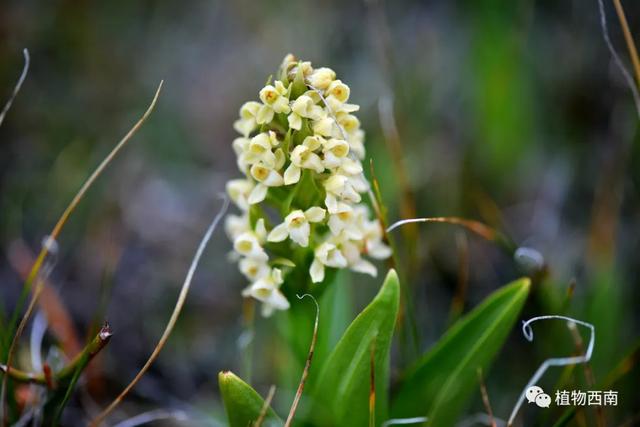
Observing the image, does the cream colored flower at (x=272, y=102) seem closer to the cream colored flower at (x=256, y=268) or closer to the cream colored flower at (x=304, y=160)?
the cream colored flower at (x=304, y=160)

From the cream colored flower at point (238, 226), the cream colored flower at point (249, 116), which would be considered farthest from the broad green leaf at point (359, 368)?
the cream colored flower at point (249, 116)

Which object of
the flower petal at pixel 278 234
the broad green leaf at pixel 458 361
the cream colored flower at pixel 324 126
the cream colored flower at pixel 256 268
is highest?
the cream colored flower at pixel 324 126

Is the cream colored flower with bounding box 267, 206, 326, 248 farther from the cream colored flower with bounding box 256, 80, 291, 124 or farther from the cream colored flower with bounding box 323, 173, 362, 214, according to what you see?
the cream colored flower with bounding box 256, 80, 291, 124

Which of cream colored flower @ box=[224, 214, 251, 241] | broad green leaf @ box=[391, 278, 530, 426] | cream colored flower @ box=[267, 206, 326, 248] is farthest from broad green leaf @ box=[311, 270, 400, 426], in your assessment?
cream colored flower @ box=[224, 214, 251, 241]

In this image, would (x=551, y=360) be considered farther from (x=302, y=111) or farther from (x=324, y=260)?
(x=302, y=111)

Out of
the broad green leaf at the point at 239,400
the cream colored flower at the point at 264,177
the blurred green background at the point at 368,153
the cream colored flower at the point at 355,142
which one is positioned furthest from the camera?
the blurred green background at the point at 368,153

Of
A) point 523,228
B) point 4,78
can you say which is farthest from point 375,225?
point 4,78
